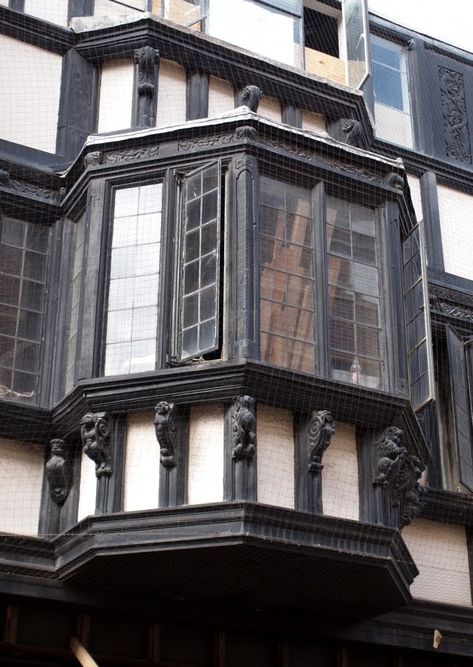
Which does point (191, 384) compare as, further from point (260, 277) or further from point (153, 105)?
point (153, 105)

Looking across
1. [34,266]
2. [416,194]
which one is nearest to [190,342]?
[34,266]

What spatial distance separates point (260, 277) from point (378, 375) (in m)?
1.64

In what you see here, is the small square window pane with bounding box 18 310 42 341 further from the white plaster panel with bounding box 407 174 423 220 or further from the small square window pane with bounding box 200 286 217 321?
the white plaster panel with bounding box 407 174 423 220

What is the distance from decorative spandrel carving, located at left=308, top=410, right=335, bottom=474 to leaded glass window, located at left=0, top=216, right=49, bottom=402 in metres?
3.15

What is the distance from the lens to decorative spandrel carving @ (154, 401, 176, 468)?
1215 centimetres

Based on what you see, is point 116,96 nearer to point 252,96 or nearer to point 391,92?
point 252,96

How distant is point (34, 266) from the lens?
46.6ft

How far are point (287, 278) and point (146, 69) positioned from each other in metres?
3.81

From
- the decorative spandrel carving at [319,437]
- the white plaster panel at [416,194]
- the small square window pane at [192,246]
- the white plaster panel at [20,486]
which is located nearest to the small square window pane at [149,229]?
the small square window pane at [192,246]

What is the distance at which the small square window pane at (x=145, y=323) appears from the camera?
42.2 ft

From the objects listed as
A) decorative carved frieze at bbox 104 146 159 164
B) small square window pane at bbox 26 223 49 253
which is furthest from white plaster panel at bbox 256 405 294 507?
small square window pane at bbox 26 223 49 253

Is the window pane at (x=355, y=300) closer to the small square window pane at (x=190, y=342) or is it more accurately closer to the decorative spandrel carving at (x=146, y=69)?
the small square window pane at (x=190, y=342)

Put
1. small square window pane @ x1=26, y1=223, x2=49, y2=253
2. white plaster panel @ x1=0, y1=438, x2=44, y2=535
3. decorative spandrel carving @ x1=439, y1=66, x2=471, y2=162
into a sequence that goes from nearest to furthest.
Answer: white plaster panel @ x1=0, y1=438, x2=44, y2=535 < small square window pane @ x1=26, y1=223, x2=49, y2=253 < decorative spandrel carving @ x1=439, y1=66, x2=471, y2=162

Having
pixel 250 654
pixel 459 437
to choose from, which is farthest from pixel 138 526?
pixel 459 437
